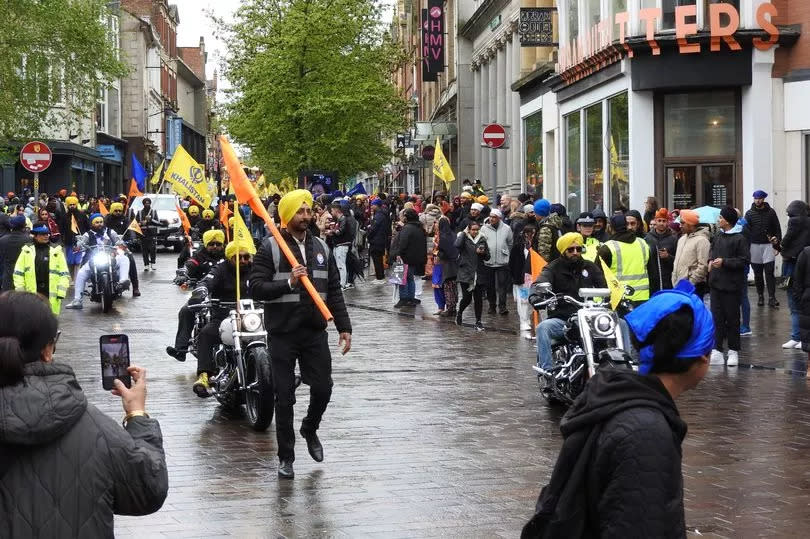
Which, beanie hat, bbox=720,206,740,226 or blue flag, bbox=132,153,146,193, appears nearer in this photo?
beanie hat, bbox=720,206,740,226

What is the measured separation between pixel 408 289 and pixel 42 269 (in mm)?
8080

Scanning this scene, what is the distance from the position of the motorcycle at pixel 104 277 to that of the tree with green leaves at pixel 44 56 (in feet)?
48.8

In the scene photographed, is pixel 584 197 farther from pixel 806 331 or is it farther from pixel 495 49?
pixel 806 331

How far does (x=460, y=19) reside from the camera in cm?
5406

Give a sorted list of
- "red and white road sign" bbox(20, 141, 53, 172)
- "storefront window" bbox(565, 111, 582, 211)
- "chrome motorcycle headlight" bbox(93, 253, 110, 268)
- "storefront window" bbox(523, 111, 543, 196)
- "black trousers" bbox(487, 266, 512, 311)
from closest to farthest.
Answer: "black trousers" bbox(487, 266, 512, 311) → "chrome motorcycle headlight" bbox(93, 253, 110, 268) → "red and white road sign" bbox(20, 141, 53, 172) → "storefront window" bbox(565, 111, 582, 211) → "storefront window" bbox(523, 111, 543, 196)

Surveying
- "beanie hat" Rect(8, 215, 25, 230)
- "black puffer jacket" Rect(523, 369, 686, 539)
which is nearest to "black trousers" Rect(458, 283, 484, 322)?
"beanie hat" Rect(8, 215, 25, 230)

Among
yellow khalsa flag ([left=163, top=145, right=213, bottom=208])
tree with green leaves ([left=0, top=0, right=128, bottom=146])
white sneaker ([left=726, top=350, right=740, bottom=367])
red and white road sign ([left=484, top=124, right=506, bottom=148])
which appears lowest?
white sneaker ([left=726, top=350, right=740, bottom=367])

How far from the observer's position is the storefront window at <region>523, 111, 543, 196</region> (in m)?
38.3

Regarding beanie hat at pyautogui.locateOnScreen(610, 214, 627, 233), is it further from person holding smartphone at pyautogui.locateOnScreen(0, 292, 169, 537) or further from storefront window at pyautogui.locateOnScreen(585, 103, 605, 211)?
storefront window at pyautogui.locateOnScreen(585, 103, 605, 211)

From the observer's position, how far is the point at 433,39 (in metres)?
59.5

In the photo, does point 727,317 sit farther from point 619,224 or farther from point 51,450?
point 51,450

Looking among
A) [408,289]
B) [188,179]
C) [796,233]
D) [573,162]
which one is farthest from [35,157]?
[796,233]

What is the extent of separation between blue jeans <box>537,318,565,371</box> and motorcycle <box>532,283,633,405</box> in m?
0.06

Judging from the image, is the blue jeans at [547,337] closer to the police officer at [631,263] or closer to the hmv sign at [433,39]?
the police officer at [631,263]
